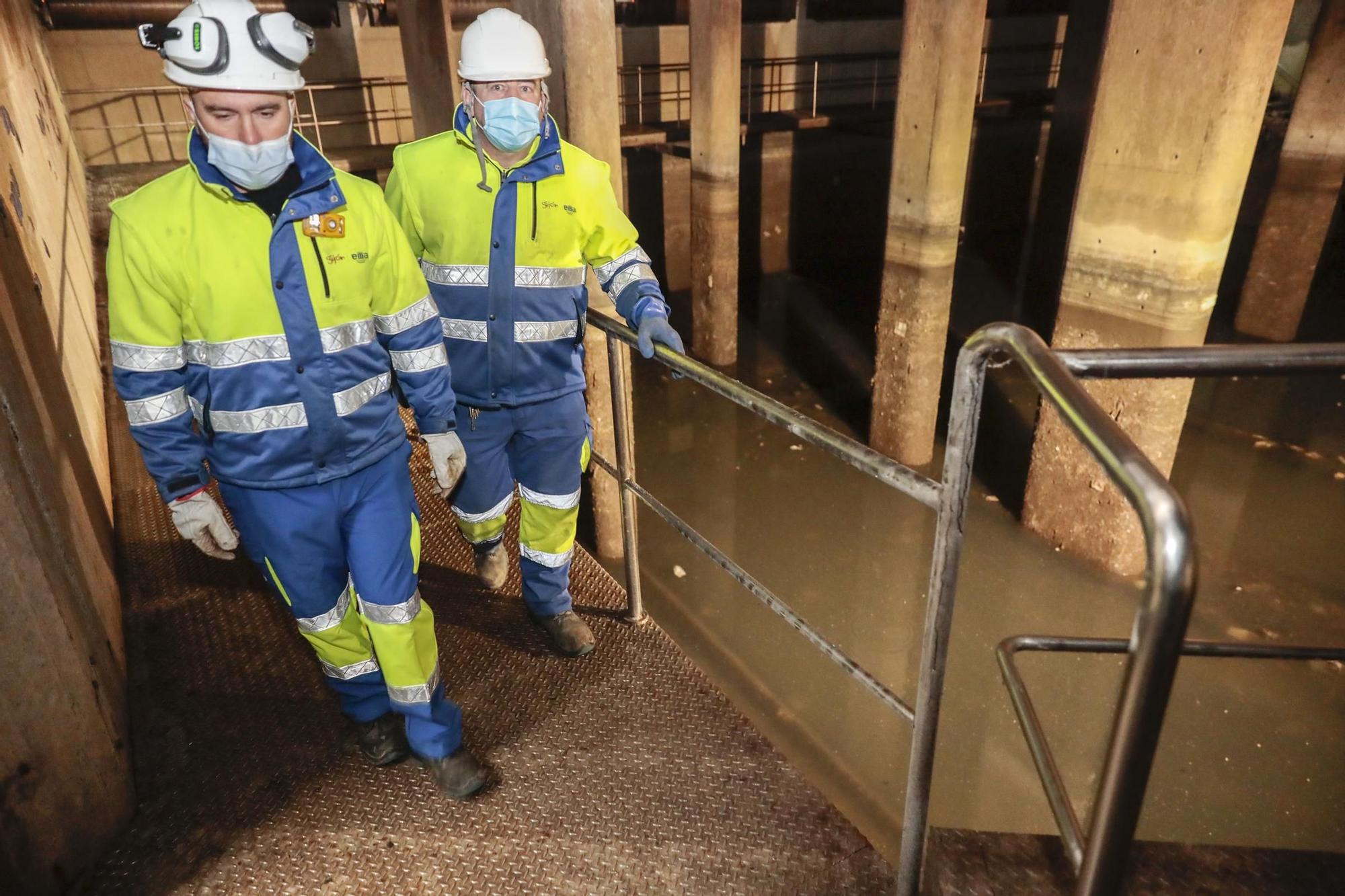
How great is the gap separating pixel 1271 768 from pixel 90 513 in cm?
474

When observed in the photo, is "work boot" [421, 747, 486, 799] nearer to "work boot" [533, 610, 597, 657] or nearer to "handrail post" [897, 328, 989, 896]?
"work boot" [533, 610, 597, 657]

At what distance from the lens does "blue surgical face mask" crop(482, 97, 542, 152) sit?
2.28m

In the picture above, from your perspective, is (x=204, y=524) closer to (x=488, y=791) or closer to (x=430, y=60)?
(x=488, y=791)

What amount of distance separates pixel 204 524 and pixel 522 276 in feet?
3.50

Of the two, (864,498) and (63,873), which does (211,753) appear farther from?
(864,498)

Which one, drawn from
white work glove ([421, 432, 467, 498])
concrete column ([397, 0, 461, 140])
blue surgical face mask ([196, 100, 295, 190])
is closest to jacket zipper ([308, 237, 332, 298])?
blue surgical face mask ([196, 100, 295, 190])

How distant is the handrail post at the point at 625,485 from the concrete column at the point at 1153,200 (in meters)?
3.06

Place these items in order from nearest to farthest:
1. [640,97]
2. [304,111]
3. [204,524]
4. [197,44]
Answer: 1. [197,44]
2. [204,524]
3. [304,111]
4. [640,97]

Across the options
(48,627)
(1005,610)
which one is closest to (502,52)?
(48,627)

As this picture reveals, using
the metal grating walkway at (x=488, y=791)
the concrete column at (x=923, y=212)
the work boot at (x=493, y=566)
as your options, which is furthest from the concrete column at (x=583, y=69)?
the concrete column at (x=923, y=212)

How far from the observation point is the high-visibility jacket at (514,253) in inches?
92.4

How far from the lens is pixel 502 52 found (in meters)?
2.27

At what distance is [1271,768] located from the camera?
3.66 metres

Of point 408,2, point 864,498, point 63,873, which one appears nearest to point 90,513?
point 63,873
